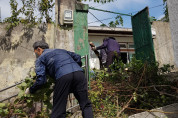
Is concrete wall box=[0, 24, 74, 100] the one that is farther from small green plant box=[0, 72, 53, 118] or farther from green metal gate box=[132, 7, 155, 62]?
green metal gate box=[132, 7, 155, 62]

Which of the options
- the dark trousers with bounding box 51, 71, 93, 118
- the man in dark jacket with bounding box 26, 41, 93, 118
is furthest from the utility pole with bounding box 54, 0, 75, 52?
the dark trousers with bounding box 51, 71, 93, 118

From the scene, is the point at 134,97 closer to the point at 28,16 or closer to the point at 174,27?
the point at 174,27

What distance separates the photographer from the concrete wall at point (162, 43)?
23.9 ft

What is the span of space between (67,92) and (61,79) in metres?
0.22

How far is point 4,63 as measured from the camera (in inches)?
155

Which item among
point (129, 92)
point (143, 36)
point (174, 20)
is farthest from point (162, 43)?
point (174, 20)

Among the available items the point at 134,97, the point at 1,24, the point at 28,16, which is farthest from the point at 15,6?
the point at 134,97

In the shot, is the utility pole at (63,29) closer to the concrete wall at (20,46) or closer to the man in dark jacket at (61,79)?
the concrete wall at (20,46)

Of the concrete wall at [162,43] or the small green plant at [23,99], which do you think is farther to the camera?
the concrete wall at [162,43]

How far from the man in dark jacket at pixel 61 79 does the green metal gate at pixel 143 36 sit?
3622mm

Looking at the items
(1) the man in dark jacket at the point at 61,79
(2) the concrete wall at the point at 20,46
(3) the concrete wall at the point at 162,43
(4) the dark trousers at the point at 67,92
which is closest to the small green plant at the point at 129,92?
(4) the dark trousers at the point at 67,92

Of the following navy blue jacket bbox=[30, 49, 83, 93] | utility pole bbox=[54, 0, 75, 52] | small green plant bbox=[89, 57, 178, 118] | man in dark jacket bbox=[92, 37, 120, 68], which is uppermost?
utility pole bbox=[54, 0, 75, 52]

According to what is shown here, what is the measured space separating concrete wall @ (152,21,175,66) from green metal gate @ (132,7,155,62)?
1.52 meters

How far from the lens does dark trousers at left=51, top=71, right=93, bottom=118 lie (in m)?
2.23
